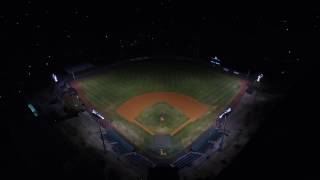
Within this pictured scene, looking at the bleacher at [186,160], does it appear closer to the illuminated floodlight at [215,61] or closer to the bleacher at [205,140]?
the bleacher at [205,140]

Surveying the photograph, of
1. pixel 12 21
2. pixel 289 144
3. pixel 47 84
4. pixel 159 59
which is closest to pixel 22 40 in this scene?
pixel 12 21

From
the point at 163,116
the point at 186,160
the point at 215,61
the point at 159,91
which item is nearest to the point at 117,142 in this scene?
the point at 163,116

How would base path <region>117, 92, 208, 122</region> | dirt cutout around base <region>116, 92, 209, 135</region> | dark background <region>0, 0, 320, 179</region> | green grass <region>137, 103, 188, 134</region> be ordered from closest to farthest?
1. green grass <region>137, 103, 188, 134</region>
2. dirt cutout around base <region>116, 92, 209, 135</region>
3. base path <region>117, 92, 208, 122</region>
4. dark background <region>0, 0, 320, 179</region>

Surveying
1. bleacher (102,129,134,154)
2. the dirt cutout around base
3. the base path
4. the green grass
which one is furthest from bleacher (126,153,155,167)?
the base path

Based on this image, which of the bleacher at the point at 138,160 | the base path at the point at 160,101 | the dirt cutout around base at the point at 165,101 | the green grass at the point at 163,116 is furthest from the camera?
the base path at the point at 160,101

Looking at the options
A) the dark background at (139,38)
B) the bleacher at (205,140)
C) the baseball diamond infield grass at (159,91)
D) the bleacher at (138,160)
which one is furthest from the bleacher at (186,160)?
the dark background at (139,38)

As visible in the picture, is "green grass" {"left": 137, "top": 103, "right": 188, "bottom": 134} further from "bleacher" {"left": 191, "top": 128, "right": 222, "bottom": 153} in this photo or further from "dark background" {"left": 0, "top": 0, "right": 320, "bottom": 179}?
"dark background" {"left": 0, "top": 0, "right": 320, "bottom": 179}
